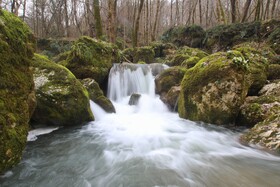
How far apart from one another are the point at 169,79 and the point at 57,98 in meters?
4.92

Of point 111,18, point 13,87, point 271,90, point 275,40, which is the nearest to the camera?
point 13,87

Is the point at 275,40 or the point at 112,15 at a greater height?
the point at 112,15

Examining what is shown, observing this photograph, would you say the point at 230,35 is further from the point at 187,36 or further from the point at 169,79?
the point at 169,79

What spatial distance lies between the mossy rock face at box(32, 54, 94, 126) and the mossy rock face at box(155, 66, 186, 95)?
385cm

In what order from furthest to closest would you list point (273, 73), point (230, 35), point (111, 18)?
1. point (230, 35)
2. point (111, 18)
3. point (273, 73)

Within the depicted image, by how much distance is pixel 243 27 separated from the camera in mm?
14734

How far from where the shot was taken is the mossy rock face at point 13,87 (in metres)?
3.00

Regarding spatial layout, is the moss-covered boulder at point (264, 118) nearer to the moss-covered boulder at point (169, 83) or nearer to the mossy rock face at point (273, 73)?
the mossy rock face at point (273, 73)

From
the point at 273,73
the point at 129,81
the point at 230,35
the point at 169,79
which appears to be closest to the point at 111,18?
the point at 129,81

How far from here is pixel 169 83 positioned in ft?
29.9

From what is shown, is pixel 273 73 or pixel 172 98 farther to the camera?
pixel 172 98

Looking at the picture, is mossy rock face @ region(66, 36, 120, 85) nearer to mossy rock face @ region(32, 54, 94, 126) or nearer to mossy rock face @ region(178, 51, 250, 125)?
mossy rock face @ region(32, 54, 94, 126)

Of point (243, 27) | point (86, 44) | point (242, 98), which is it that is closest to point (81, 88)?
point (86, 44)

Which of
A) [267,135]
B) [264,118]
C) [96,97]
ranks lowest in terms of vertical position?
[267,135]
